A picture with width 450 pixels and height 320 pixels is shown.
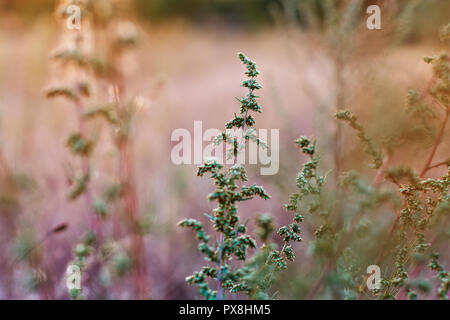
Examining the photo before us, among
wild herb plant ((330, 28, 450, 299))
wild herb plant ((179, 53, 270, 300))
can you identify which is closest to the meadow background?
wild herb plant ((330, 28, 450, 299))

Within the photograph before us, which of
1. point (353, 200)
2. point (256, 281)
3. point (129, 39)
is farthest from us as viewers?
point (129, 39)

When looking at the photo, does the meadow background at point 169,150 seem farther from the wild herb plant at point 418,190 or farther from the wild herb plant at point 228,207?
the wild herb plant at point 228,207

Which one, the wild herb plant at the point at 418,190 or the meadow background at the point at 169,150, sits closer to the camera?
the wild herb plant at the point at 418,190

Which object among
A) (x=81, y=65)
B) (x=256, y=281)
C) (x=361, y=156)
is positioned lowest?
(x=256, y=281)

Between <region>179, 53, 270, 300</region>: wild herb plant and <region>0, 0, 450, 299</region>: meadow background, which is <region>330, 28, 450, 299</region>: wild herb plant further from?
<region>179, 53, 270, 300</region>: wild herb plant

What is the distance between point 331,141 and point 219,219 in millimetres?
1406

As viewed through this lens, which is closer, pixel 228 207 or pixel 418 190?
pixel 228 207

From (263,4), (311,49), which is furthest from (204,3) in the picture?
(311,49)

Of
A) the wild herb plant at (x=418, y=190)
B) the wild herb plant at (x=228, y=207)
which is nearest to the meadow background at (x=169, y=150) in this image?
the wild herb plant at (x=418, y=190)

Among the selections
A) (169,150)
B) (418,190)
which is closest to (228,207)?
(418,190)

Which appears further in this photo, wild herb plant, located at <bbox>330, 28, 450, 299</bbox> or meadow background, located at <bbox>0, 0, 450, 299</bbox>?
meadow background, located at <bbox>0, 0, 450, 299</bbox>

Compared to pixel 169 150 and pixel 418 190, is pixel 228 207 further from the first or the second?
pixel 169 150

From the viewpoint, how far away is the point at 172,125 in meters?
4.33
